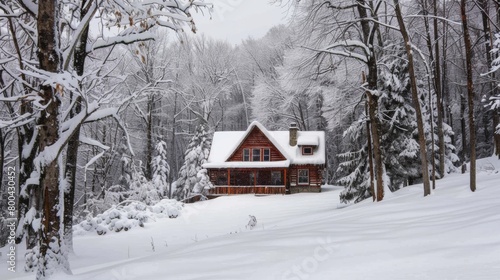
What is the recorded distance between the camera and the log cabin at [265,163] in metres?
32.9

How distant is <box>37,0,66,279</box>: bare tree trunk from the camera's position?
479cm

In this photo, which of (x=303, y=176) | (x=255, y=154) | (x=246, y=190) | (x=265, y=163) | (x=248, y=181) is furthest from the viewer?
(x=248, y=181)

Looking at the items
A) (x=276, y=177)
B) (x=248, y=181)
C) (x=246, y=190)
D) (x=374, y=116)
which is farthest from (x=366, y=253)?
(x=276, y=177)

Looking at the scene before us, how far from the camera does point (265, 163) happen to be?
3303cm

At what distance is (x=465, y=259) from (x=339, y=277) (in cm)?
138

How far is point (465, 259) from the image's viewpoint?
3.98 m

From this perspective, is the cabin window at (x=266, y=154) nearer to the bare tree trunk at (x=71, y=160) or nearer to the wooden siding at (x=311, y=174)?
the wooden siding at (x=311, y=174)

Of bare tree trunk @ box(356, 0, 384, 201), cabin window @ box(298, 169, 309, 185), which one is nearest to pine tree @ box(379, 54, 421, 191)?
bare tree trunk @ box(356, 0, 384, 201)

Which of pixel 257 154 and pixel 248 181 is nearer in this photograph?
pixel 257 154

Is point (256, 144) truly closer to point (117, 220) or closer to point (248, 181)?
point (248, 181)

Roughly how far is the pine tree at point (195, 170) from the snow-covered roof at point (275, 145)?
2.83ft

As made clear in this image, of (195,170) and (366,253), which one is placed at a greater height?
(195,170)

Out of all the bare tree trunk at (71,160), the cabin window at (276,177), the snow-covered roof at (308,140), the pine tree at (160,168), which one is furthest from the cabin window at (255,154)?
the bare tree trunk at (71,160)

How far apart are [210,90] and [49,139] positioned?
1553 inches
